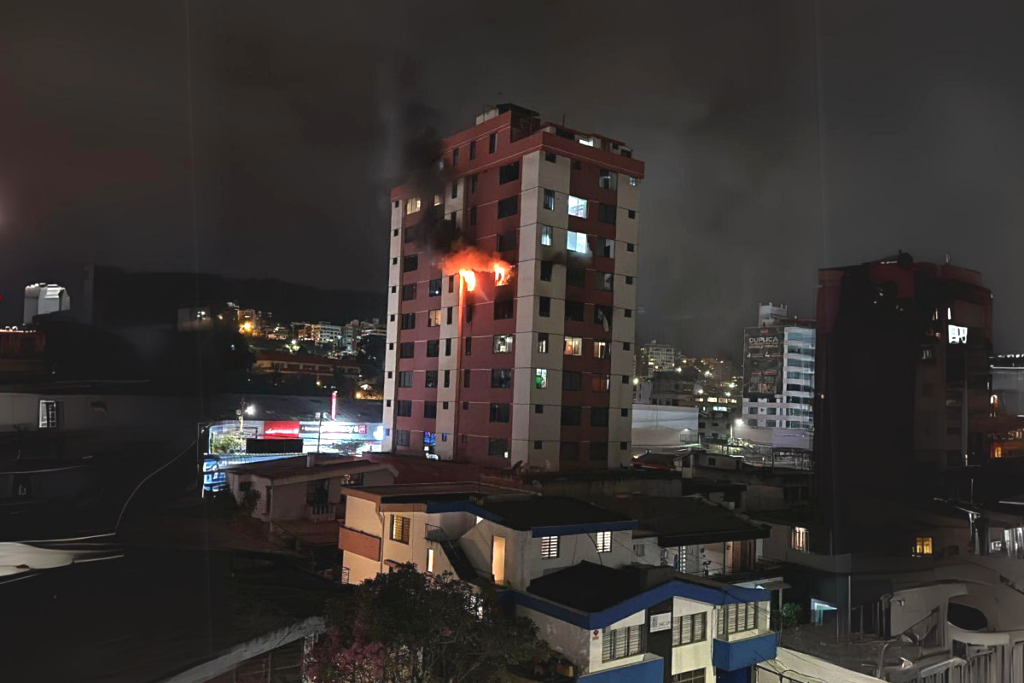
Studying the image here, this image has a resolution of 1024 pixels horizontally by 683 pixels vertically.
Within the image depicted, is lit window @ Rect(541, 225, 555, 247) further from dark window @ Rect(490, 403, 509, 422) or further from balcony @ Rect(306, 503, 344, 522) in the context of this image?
balcony @ Rect(306, 503, 344, 522)

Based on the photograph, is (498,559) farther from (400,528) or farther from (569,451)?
(569,451)

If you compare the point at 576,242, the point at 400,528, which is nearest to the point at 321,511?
the point at 400,528

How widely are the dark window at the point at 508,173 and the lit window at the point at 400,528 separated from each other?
15.0 metres

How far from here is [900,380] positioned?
127ft

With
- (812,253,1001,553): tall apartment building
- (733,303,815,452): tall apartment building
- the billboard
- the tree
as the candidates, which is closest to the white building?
the tree

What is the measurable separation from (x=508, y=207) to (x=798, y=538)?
15.1 m

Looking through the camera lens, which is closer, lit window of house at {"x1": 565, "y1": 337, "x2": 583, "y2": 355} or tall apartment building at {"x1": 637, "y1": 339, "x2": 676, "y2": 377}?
lit window of house at {"x1": 565, "y1": 337, "x2": 583, "y2": 355}

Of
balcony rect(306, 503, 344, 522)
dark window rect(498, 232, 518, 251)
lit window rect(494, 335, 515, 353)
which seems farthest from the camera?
dark window rect(498, 232, 518, 251)

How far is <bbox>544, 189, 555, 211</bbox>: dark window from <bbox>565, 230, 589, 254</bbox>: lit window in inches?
45.5

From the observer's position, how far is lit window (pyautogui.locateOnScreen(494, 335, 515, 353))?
24.9 metres

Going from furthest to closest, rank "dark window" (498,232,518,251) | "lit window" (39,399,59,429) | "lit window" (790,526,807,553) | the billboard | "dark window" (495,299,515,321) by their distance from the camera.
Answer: the billboard < "dark window" (498,232,518,251) < "dark window" (495,299,515,321) < "lit window" (790,526,807,553) < "lit window" (39,399,59,429)

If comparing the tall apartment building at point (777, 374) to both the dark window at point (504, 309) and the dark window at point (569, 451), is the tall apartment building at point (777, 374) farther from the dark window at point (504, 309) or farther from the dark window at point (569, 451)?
the dark window at point (504, 309)

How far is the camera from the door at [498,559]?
12.8 metres

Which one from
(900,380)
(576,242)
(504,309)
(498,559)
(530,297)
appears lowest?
(498,559)
